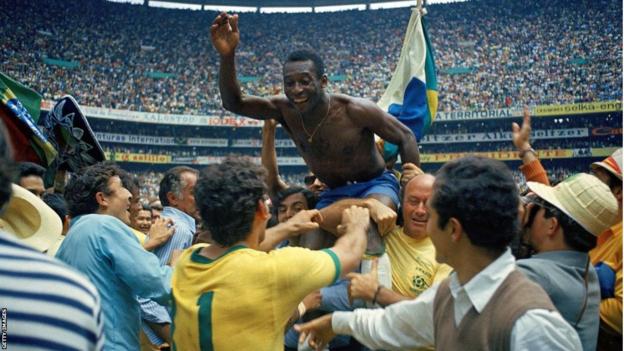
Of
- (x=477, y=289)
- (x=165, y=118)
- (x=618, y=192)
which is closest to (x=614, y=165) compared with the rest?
(x=618, y=192)

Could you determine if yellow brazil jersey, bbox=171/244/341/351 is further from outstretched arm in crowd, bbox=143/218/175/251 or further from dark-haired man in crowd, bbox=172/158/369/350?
outstretched arm in crowd, bbox=143/218/175/251

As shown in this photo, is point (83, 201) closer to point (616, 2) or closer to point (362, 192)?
point (362, 192)

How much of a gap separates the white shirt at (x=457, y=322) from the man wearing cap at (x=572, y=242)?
40 centimetres

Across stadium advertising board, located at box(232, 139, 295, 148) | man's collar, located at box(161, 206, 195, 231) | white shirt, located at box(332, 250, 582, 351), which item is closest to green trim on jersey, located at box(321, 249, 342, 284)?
white shirt, located at box(332, 250, 582, 351)

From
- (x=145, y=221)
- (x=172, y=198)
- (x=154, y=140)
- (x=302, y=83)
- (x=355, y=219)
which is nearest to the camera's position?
(x=355, y=219)

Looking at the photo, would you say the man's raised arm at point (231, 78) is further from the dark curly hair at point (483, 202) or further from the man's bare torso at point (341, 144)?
the dark curly hair at point (483, 202)

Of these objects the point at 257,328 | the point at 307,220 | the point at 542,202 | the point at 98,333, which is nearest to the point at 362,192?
the point at 307,220

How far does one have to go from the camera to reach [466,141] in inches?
1281

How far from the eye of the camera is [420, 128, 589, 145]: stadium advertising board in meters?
30.6

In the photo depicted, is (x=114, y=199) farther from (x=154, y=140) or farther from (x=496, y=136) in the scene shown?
(x=154, y=140)

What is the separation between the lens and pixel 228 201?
2.33m

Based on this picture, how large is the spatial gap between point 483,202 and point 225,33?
2.16m

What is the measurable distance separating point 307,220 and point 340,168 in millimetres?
1150

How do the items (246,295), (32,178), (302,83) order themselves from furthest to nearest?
(32,178), (302,83), (246,295)
